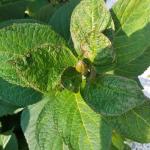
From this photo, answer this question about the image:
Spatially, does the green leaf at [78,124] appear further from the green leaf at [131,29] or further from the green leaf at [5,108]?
the green leaf at [5,108]

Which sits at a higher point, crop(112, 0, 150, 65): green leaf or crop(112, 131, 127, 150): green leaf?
crop(112, 0, 150, 65): green leaf

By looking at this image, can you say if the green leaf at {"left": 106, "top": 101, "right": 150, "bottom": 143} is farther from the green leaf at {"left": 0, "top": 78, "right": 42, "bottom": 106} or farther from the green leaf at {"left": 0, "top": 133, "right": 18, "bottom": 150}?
the green leaf at {"left": 0, "top": 133, "right": 18, "bottom": 150}

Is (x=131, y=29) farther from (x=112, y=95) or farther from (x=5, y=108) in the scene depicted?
(x=5, y=108)

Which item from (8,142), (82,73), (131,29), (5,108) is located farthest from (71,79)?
(8,142)

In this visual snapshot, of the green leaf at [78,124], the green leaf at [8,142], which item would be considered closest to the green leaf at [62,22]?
the green leaf at [78,124]

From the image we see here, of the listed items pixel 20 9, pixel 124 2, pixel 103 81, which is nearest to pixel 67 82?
pixel 103 81

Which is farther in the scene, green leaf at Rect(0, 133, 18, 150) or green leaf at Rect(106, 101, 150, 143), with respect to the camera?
green leaf at Rect(0, 133, 18, 150)

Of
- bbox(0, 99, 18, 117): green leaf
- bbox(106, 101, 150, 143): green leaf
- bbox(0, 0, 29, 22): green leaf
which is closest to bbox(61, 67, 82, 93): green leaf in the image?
bbox(106, 101, 150, 143): green leaf

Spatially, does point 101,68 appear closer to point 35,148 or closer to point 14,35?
point 14,35
